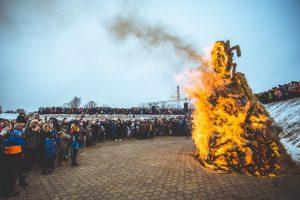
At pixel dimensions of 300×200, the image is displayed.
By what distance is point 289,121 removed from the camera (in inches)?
680

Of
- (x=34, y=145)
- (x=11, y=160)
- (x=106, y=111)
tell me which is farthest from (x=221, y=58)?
(x=106, y=111)

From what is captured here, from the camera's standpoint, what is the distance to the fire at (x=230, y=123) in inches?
364

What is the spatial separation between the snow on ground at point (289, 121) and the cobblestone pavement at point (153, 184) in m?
5.04

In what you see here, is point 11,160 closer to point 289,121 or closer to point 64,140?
point 64,140

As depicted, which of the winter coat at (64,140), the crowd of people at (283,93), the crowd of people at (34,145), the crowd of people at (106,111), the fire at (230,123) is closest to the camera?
the crowd of people at (34,145)

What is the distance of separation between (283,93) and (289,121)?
6.20 m

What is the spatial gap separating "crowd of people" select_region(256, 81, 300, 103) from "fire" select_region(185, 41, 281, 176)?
1324cm

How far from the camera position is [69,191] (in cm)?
713

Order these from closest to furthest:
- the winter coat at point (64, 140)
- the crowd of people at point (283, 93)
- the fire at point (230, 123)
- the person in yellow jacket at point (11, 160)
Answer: the person in yellow jacket at point (11, 160) < the fire at point (230, 123) < the winter coat at point (64, 140) < the crowd of people at point (283, 93)

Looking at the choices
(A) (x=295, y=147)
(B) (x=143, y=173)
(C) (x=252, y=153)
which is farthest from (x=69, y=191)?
(A) (x=295, y=147)

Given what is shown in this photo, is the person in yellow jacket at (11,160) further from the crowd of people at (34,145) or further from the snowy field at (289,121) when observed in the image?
the snowy field at (289,121)

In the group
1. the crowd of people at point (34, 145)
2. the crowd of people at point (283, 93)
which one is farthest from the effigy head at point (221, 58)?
the crowd of people at point (283, 93)

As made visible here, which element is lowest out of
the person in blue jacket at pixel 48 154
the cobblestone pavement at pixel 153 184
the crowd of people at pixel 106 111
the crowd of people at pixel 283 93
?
the cobblestone pavement at pixel 153 184

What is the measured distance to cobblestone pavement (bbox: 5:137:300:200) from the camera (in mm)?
6660
